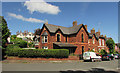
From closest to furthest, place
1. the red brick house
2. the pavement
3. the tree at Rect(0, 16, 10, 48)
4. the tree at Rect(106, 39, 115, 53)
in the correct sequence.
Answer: the pavement < the tree at Rect(0, 16, 10, 48) < the red brick house < the tree at Rect(106, 39, 115, 53)

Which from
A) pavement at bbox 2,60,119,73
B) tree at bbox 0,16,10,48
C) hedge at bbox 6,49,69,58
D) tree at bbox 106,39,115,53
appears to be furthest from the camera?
tree at bbox 106,39,115,53

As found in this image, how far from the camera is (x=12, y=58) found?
18641 mm

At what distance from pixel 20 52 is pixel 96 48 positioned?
942 inches

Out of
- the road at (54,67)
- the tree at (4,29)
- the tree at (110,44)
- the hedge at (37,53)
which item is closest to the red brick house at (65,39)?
the hedge at (37,53)

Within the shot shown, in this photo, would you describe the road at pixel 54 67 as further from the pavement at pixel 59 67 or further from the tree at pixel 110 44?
the tree at pixel 110 44

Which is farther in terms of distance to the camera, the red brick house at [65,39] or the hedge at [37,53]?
the red brick house at [65,39]

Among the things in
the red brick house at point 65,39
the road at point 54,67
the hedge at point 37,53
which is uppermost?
the red brick house at point 65,39

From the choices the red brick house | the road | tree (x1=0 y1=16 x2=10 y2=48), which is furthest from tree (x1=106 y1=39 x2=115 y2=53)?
tree (x1=0 y1=16 x2=10 y2=48)

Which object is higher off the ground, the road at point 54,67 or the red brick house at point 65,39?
the red brick house at point 65,39

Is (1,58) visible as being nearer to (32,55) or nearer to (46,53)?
(32,55)

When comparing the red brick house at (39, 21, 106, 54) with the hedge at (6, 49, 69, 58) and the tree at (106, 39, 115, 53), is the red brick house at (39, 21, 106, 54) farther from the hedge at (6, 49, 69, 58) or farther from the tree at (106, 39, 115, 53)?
the tree at (106, 39, 115, 53)

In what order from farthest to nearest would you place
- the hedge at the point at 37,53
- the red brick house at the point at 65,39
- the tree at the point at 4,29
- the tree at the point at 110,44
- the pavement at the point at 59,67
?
the tree at the point at 110,44, the red brick house at the point at 65,39, the hedge at the point at 37,53, the tree at the point at 4,29, the pavement at the point at 59,67

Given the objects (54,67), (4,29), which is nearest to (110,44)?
(54,67)

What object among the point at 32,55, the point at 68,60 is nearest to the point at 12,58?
the point at 32,55
